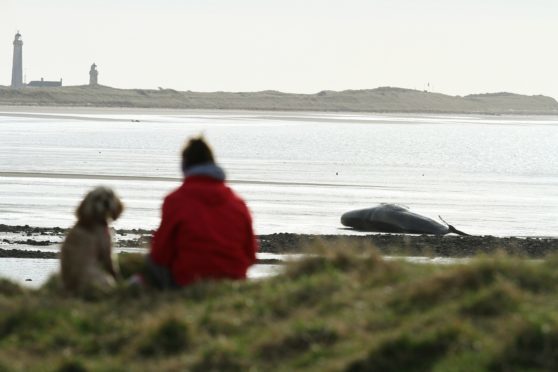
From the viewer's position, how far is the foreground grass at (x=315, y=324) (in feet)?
27.1

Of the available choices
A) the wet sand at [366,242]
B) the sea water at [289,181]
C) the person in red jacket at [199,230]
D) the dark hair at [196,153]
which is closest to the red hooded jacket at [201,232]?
the person in red jacket at [199,230]

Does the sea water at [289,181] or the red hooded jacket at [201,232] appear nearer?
the red hooded jacket at [201,232]

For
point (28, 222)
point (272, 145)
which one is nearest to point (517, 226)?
point (28, 222)

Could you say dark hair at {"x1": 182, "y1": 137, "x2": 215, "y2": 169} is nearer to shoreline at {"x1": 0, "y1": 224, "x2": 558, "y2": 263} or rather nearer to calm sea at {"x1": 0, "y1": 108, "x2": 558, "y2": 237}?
calm sea at {"x1": 0, "y1": 108, "x2": 558, "y2": 237}

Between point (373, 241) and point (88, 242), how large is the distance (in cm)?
1350

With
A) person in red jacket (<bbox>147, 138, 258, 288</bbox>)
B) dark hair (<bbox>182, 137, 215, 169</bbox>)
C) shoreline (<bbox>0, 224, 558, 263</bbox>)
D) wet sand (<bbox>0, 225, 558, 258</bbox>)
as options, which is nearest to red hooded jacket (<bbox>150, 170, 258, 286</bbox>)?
person in red jacket (<bbox>147, 138, 258, 288</bbox>)

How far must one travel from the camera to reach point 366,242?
2278 centimetres

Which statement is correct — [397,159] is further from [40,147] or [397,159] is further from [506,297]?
[506,297]

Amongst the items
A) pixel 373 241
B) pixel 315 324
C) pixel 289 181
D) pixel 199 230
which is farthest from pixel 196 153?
pixel 289 181

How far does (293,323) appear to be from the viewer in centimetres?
912

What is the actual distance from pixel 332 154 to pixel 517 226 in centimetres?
3507

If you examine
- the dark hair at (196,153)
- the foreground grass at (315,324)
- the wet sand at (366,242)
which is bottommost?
the wet sand at (366,242)

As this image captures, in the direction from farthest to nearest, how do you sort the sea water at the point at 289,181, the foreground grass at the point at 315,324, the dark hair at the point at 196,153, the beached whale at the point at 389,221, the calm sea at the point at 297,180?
the calm sea at the point at 297,180 → the sea water at the point at 289,181 → the beached whale at the point at 389,221 → the dark hair at the point at 196,153 → the foreground grass at the point at 315,324

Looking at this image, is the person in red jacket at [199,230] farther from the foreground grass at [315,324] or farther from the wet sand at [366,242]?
the wet sand at [366,242]
